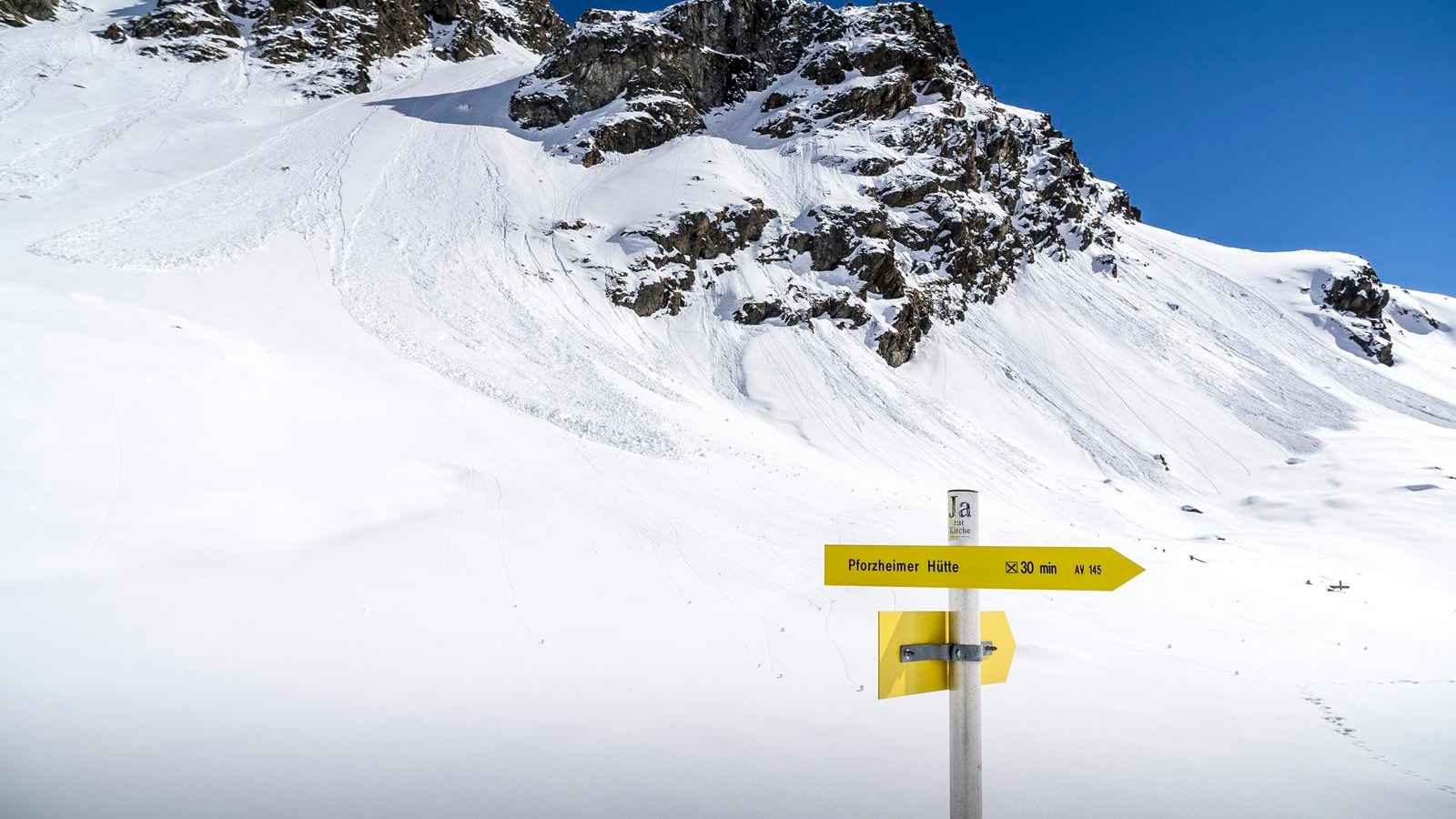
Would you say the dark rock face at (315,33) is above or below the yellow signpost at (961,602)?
above

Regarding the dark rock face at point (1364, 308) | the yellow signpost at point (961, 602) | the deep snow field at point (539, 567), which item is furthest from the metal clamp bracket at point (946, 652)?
the dark rock face at point (1364, 308)

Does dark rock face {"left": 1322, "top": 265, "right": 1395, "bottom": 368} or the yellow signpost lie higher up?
dark rock face {"left": 1322, "top": 265, "right": 1395, "bottom": 368}

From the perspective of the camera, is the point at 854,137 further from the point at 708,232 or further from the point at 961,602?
the point at 961,602

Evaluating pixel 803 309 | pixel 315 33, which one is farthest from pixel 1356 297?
pixel 315 33

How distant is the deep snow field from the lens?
5.44 m

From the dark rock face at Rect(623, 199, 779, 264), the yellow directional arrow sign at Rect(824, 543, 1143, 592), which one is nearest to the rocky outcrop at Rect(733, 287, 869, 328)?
the dark rock face at Rect(623, 199, 779, 264)

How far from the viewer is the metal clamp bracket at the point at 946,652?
9.11 feet

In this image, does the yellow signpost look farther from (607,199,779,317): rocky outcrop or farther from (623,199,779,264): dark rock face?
(623,199,779,264): dark rock face

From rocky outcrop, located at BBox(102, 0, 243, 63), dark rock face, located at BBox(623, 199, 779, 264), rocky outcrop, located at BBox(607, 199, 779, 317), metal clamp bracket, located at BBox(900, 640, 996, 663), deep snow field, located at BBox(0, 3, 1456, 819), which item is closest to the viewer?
metal clamp bracket, located at BBox(900, 640, 996, 663)

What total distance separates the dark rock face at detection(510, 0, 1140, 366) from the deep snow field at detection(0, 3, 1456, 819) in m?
9.74

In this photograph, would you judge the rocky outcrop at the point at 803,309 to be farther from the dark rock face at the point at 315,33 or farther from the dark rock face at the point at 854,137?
the dark rock face at the point at 315,33

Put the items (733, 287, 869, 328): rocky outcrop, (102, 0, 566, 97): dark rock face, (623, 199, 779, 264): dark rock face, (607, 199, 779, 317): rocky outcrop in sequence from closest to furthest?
1. (607, 199, 779, 317): rocky outcrop
2. (733, 287, 869, 328): rocky outcrop
3. (623, 199, 779, 264): dark rock face
4. (102, 0, 566, 97): dark rock face

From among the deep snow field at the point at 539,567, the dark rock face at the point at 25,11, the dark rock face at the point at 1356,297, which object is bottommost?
the deep snow field at the point at 539,567

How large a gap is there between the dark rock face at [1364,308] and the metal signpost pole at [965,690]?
271 feet
